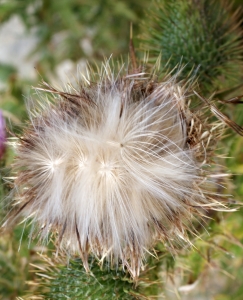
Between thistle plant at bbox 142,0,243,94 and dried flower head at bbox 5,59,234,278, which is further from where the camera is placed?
thistle plant at bbox 142,0,243,94

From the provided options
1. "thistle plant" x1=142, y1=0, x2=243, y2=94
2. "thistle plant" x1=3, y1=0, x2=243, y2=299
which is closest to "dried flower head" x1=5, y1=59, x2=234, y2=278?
"thistle plant" x1=3, y1=0, x2=243, y2=299

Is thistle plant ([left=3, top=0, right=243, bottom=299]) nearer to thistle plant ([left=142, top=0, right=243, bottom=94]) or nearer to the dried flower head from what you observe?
the dried flower head

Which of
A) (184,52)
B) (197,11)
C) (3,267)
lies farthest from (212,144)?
(3,267)

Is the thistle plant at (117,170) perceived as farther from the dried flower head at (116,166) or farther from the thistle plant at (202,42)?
the thistle plant at (202,42)

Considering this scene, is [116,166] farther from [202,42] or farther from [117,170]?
[202,42]

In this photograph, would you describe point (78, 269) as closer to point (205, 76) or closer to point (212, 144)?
point (212, 144)

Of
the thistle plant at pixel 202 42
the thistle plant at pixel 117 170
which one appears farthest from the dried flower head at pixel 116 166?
the thistle plant at pixel 202 42

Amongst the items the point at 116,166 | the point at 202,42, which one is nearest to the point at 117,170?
the point at 116,166
